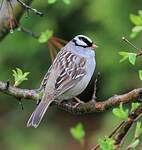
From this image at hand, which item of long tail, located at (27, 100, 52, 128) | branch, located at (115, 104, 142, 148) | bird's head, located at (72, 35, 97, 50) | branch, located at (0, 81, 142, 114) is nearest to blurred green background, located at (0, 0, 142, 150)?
bird's head, located at (72, 35, 97, 50)

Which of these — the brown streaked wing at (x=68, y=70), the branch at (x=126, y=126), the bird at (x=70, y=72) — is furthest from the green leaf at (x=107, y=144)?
the brown streaked wing at (x=68, y=70)

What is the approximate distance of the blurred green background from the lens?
27.8 feet

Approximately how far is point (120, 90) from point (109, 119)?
40cm

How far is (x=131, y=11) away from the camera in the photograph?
27.8 ft

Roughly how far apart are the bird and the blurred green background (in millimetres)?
2818

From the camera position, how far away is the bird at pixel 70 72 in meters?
4.83

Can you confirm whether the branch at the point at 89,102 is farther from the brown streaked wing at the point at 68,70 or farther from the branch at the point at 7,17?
the brown streaked wing at the point at 68,70

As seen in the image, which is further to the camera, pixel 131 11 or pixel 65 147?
pixel 65 147

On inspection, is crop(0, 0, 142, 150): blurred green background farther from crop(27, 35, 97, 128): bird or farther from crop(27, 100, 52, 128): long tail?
crop(27, 100, 52, 128): long tail

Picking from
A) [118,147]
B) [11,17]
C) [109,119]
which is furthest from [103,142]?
[109,119]

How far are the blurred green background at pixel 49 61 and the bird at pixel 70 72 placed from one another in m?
2.82

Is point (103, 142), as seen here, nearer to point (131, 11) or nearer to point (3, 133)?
point (131, 11)

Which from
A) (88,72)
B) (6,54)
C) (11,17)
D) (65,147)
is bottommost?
(65,147)

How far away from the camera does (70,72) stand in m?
5.14
